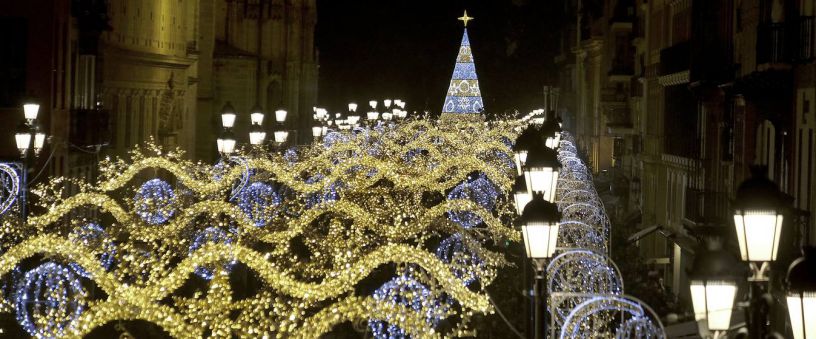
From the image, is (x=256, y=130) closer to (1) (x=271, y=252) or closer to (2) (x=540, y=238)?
(1) (x=271, y=252)

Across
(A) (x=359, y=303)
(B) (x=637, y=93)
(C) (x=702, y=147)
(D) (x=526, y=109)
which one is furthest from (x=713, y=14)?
(D) (x=526, y=109)

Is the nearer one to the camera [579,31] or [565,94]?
[579,31]

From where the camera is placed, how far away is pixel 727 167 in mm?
28078

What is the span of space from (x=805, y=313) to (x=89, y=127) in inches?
1160

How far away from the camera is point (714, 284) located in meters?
8.50

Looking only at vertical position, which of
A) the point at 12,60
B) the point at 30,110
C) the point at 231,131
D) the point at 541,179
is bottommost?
the point at 541,179

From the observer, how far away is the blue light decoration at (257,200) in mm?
28663

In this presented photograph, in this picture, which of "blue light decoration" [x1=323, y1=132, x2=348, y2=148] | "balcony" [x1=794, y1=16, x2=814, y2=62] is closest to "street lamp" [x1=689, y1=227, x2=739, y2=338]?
"balcony" [x1=794, y1=16, x2=814, y2=62]

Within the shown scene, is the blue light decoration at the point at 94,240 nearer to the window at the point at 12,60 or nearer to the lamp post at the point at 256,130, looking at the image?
the lamp post at the point at 256,130

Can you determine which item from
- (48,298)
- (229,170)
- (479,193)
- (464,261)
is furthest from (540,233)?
(479,193)

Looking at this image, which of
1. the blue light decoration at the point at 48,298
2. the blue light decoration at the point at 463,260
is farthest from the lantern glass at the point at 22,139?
the blue light decoration at the point at 463,260

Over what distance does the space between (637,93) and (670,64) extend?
15387mm

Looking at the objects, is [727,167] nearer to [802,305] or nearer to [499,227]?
[499,227]

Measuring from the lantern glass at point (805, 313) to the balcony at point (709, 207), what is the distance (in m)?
16.5
